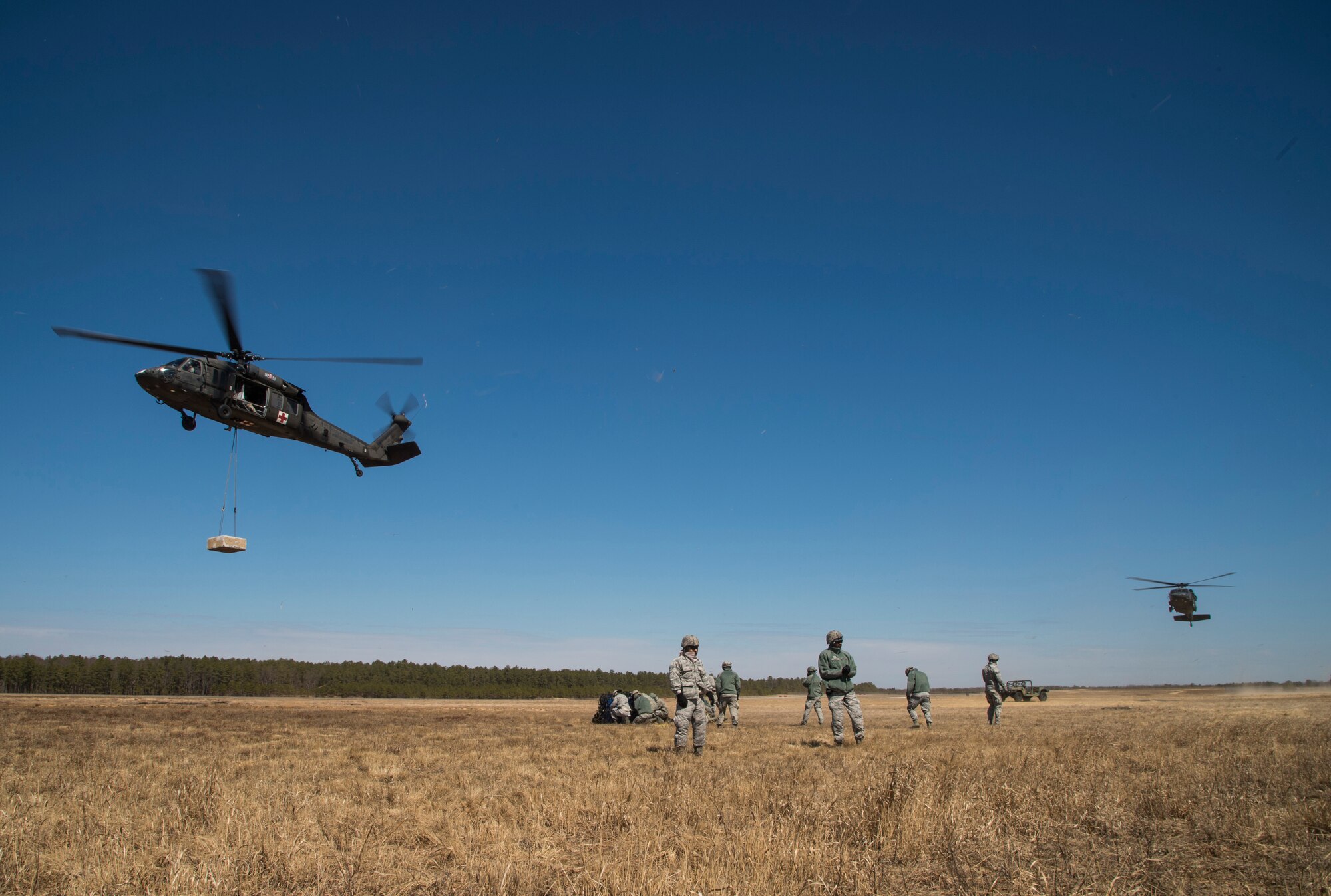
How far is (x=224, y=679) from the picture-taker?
370ft

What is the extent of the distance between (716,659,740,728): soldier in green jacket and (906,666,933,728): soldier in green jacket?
15.4 ft

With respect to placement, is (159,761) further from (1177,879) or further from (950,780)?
(1177,879)

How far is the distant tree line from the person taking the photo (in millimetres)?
103688

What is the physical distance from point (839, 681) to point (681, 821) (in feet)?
29.2

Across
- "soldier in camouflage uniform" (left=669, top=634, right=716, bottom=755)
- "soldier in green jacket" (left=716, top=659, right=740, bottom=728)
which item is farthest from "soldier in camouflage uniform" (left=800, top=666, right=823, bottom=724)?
"soldier in camouflage uniform" (left=669, top=634, right=716, bottom=755)

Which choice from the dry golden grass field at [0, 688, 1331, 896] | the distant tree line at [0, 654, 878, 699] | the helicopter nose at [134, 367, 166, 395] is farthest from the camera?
the distant tree line at [0, 654, 878, 699]

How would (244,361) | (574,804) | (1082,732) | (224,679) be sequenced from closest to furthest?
(574,804) → (1082,732) → (244,361) → (224,679)

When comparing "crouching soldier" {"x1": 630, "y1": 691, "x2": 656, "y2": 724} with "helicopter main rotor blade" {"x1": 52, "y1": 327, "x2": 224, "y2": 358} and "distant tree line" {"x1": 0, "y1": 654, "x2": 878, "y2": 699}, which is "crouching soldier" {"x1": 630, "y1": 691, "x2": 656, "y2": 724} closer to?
"helicopter main rotor blade" {"x1": 52, "y1": 327, "x2": 224, "y2": 358}

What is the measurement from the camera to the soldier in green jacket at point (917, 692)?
1880 cm

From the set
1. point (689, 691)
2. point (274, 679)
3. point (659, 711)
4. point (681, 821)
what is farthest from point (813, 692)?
point (274, 679)

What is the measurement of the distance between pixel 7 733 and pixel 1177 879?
21379mm

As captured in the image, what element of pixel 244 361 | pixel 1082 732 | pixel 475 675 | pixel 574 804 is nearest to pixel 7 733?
pixel 244 361

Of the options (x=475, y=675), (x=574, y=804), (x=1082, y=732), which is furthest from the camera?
(x=475, y=675)

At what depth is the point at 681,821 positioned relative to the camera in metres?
6.32
